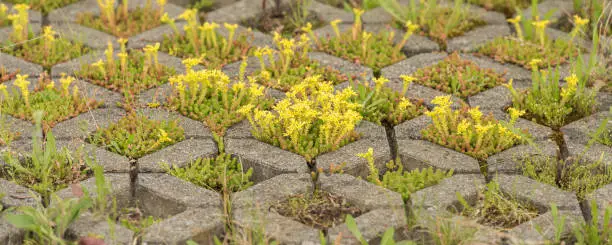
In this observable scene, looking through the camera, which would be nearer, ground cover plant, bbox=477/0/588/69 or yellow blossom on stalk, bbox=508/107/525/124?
yellow blossom on stalk, bbox=508/107/525/124

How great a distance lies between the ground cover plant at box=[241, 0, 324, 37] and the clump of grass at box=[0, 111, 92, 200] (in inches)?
74.3

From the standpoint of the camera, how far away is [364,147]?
4.46 metres

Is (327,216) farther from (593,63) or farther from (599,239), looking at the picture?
(593,63)

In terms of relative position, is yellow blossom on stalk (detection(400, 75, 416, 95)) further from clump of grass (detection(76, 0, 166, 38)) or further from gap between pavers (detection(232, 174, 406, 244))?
clump of grass (detection(76, 0, 166, 38))

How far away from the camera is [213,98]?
480cm

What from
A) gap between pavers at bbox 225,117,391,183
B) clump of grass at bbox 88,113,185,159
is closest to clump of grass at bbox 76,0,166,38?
clump of grass at bbox 88,113,185,159

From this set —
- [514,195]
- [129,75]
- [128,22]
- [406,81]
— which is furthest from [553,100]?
[128,22]

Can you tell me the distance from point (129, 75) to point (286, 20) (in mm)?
1292

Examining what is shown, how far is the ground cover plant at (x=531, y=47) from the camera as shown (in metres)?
5.33

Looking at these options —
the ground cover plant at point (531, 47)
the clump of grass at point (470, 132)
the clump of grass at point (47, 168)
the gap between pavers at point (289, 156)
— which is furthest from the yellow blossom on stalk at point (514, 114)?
the clump of grass at point (47, 168)

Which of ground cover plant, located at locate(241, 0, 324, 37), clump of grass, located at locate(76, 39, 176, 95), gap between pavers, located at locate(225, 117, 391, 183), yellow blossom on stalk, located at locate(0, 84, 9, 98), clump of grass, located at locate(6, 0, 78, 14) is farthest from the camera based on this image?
clump of grass, located at locate(6, 0, 78, 14)

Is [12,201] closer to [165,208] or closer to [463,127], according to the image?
[165,208]

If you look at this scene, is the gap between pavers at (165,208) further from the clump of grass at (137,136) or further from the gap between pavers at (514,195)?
the gap between pavers at (514,195)

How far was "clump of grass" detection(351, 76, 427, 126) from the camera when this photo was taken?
4720 mm
